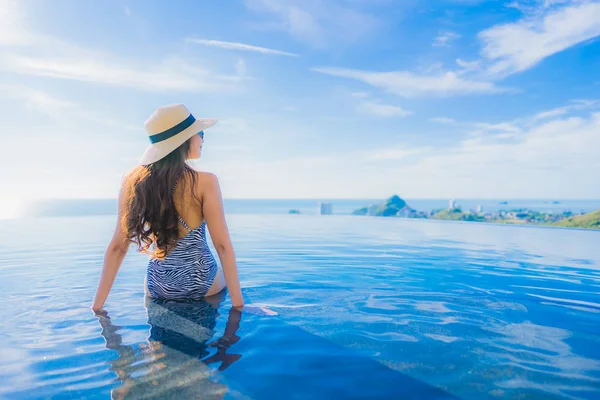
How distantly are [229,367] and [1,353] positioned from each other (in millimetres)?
1298

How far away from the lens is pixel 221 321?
254 centimetres

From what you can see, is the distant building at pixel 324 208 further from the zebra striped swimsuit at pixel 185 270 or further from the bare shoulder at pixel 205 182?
the bare shoulder at pixel 205 182

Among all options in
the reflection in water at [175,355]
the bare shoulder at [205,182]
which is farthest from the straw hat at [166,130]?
the reflection in water at [175,355]

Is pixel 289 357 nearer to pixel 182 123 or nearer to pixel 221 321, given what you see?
pixel 221 321

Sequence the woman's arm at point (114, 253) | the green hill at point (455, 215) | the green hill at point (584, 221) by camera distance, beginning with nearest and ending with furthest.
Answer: the woman's arm at point (114, 253)
the green hill at point (584, 221)
the green hill at point (455, 215)

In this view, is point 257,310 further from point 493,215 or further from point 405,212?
point 405,212

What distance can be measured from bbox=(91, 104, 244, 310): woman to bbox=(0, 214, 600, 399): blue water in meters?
0.41

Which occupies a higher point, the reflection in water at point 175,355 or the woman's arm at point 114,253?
the woman's arm at point 114,253

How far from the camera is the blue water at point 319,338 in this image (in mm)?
1720

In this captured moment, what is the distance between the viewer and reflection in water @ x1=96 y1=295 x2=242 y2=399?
165 cm

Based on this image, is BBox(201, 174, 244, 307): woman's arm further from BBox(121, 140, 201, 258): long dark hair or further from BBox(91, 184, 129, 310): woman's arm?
BBox(91, 184, 129, 310): woman's arm

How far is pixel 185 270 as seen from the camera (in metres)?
2.87

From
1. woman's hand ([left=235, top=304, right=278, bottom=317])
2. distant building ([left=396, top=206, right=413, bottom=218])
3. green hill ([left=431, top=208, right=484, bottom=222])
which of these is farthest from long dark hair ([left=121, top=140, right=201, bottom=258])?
distant building ([left=396, top=206, right=413, bottom=218])

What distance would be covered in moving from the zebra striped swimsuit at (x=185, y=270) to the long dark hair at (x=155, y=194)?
170mm
